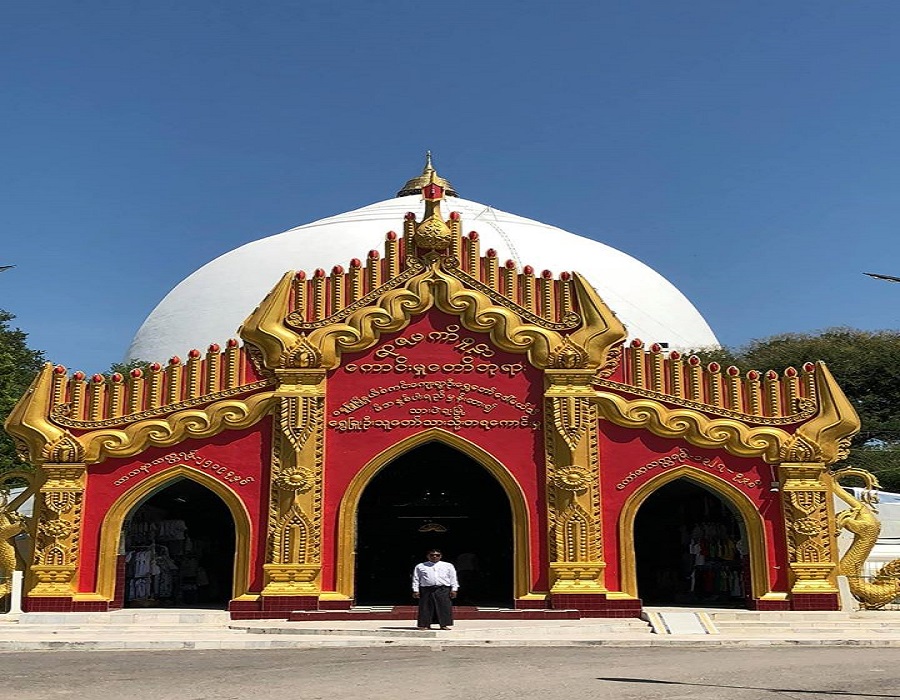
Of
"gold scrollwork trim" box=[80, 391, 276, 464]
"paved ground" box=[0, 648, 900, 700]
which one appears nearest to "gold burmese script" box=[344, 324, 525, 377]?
"gold scrollwork trim" box=[80, 391, 276, 464]

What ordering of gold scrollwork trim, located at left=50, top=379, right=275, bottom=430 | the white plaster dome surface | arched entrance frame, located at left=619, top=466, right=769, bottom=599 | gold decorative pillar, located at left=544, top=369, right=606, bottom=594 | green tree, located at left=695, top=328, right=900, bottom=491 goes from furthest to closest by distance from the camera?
green tree, located at left=695, top=328, right=900, bottom=491 < the white plaster dome surface < gold scrollwork trim, located at left=50, top=379, right=275, bottom=430 < arched entrance frame, located at left=619, top=466, right=769, bottom=599 < gold decorative pillar, located at left=544, top=369, right=606, bottom=594

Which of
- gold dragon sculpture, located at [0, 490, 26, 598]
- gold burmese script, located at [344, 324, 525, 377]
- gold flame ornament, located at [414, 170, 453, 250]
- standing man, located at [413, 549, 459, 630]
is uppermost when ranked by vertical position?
gold flame ornament, located at [414, 170, 453, 250]

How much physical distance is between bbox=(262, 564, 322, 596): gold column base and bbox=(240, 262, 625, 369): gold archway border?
3.51 m

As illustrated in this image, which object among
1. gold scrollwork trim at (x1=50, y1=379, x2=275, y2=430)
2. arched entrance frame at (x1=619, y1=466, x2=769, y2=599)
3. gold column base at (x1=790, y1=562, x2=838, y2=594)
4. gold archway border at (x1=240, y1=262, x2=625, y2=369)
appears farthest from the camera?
gold archway border at (x1=240, y1=262, x2=625, y2=369)

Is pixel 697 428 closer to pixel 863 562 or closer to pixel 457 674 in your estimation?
pixel 863 562

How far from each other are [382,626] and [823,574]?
759 cm

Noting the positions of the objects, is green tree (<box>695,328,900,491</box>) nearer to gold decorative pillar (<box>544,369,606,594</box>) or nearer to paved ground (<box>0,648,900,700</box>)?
gold decorative pillar (<box>544,369,606,594</box>)

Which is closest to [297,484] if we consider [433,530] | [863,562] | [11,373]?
[433,530]

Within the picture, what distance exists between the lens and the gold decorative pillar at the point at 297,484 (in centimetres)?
1659

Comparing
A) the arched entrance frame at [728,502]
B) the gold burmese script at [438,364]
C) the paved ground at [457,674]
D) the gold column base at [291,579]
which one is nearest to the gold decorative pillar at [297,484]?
the gold column base at [291,579]

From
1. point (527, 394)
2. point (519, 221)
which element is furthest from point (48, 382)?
point (519, 221)

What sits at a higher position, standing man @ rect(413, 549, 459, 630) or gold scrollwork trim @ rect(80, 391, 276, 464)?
gold scrollwork trim @ rect(80, 391, 276, 464)

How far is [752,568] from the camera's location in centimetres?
1717

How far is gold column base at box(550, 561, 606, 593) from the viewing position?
16.6 m
